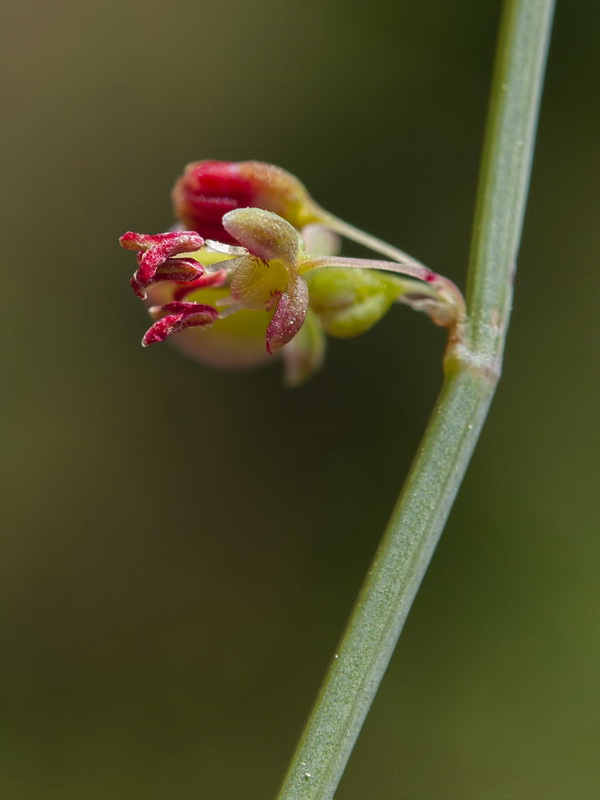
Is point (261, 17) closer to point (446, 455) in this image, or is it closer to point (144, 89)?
point (144, 89)

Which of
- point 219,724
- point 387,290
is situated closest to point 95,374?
point 219,724

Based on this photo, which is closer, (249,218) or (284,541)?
(249,218)

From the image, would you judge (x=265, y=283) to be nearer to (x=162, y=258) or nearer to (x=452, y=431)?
(x=162, y=258)

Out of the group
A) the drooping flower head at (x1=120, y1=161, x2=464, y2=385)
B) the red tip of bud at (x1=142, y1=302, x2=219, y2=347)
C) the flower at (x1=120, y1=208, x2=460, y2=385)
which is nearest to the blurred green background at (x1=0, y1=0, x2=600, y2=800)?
the drooping flower head at (x1=120, y1=161, x2=464, y2=385)

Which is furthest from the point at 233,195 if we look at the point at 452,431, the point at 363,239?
the point at 452,431

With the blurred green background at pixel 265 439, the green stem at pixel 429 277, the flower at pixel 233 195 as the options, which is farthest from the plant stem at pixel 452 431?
the blurred green background at pixel 265 439
